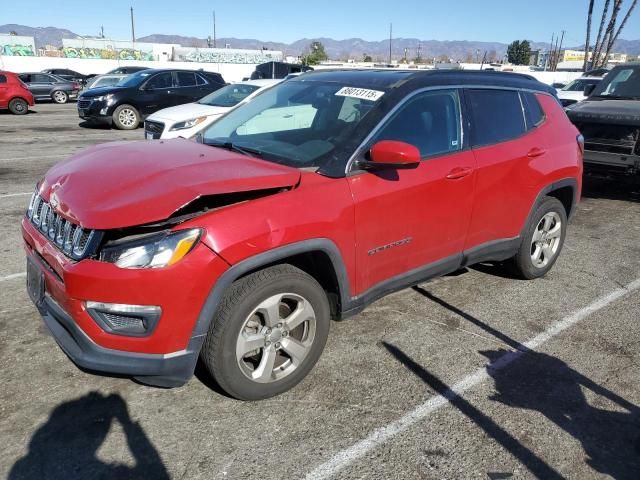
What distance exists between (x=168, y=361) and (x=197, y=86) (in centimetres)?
1471

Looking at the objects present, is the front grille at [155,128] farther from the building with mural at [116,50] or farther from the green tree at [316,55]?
the green tree at [316,55]

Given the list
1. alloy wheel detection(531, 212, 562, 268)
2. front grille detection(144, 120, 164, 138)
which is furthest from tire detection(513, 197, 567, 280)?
front grille detection(144, 120, 164, 138)

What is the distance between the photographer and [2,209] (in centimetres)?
650

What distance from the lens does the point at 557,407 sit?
2975 mm

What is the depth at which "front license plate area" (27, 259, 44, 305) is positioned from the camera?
2801mm

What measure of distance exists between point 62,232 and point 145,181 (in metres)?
0.50

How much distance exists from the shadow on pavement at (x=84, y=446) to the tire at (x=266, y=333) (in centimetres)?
51

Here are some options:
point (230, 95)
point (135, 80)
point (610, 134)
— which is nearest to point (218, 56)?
point (135, 80)

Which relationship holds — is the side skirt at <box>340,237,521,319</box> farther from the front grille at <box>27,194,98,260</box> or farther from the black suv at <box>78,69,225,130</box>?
the black suv at <box>78,69,225,130</box>

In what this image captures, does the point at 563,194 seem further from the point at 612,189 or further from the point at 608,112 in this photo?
the point at 612,189

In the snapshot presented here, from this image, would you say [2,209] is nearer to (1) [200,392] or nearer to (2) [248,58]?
(1) [200,392]

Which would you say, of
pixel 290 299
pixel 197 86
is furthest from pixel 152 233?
pixel 197 86

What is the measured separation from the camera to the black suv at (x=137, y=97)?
14.7 metres

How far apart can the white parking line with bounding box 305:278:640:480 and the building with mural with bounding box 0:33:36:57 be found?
157ft
